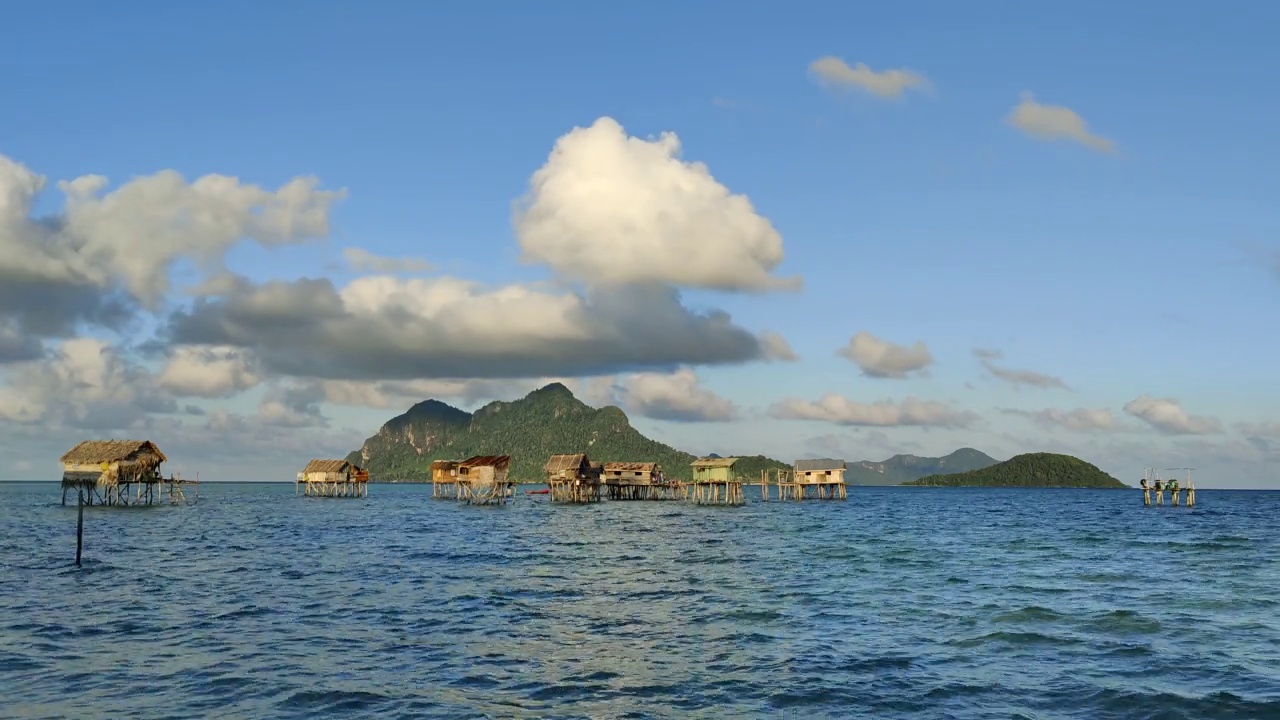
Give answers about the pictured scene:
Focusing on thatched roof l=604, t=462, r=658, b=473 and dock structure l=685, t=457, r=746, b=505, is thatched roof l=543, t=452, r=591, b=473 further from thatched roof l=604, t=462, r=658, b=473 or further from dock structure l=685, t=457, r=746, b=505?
dock structure l=685, t=457, r=746, b=505

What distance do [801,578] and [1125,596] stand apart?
A: 12680 mm

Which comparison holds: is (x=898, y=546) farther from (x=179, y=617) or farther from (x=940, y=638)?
(x=179, y=617)

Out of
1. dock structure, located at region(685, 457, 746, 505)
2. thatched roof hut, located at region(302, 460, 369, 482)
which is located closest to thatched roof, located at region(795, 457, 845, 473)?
dock structure, located at region(685, 457, 746, 505)

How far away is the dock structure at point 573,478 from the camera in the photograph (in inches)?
4806

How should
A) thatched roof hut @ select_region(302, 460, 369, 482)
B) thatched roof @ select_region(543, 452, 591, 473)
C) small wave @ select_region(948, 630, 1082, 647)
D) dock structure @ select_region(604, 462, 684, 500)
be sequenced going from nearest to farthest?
1. small wave @ select_region(948, 630, 1082, 647)
2. thatched roof @ select_region(543, 452, 591, 473)
3. dock structure @ select_region(604, 462, 684, 500)
4. thatched roof hut @ select_region(302, 460, 369, 482)

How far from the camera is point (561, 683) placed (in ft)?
70.0

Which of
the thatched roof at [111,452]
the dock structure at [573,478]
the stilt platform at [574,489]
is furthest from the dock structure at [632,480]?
the thatched roof at [111,452]

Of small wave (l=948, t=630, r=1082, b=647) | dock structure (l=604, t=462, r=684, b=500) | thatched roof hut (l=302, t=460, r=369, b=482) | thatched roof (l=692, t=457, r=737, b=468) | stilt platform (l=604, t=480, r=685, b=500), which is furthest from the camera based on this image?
thatched roof hut (l=302, t=460, r=369, b=482)

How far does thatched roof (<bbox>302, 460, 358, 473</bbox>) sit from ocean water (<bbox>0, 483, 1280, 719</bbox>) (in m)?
88.8

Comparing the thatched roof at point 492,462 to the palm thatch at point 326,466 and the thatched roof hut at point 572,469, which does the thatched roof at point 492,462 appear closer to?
the thatched roof hut at point 572,469

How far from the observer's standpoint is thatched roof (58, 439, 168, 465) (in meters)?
96.2

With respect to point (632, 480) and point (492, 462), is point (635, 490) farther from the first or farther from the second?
point (492, 462)

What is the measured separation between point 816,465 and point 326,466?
246ft

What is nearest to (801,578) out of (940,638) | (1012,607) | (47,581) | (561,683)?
(1012,607)
